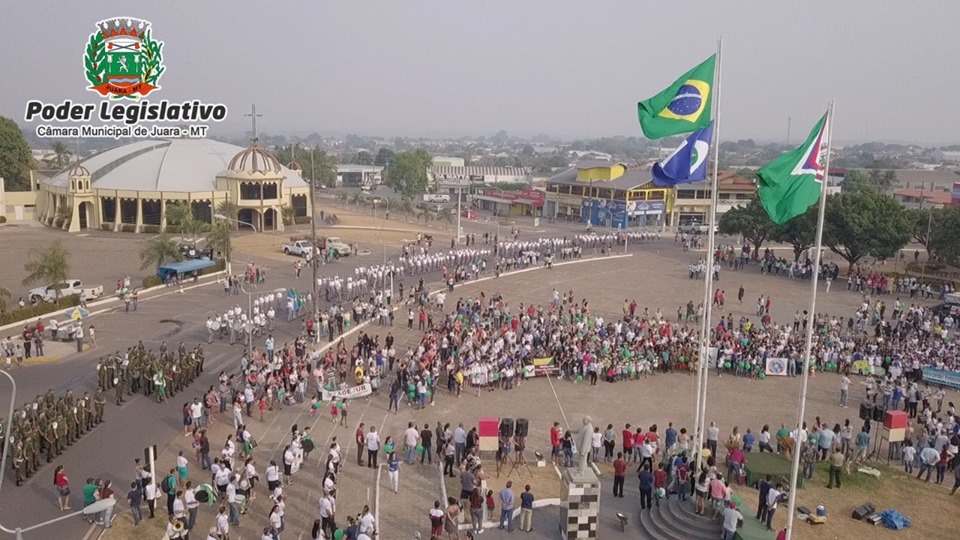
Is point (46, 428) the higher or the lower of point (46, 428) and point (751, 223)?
the lower

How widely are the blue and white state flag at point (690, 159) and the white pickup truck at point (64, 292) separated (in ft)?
95.5

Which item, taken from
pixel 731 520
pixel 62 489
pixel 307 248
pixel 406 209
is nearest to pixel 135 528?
pixel 62 489

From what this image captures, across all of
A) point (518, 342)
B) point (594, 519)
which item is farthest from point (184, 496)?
point (518, 342)

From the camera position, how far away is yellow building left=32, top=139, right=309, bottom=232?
2372 inches

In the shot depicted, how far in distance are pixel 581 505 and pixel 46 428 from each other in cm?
1298

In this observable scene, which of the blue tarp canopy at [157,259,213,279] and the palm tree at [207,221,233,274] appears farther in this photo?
the palm tree at [207,221,233,274]

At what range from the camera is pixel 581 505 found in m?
13.8

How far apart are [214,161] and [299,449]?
57079 mm

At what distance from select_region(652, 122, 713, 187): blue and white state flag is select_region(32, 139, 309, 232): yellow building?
48.8 meters

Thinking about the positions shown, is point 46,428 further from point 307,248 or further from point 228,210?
point 228,210

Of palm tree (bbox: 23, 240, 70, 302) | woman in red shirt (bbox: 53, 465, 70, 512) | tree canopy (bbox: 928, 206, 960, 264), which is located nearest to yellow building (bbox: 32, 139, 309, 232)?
palm tree (bbox: 23, 240, 70, 302)

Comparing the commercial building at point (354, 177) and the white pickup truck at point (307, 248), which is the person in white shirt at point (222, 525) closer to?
the white pickup truck at point (307, 248)

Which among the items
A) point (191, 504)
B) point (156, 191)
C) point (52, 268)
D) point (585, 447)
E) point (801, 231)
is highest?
point (156, 191)

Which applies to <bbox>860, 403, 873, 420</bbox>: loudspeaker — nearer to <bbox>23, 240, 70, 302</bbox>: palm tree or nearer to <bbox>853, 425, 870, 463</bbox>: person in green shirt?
<bbox>853, 425, 870, 463</bbox>: person in green shirt
